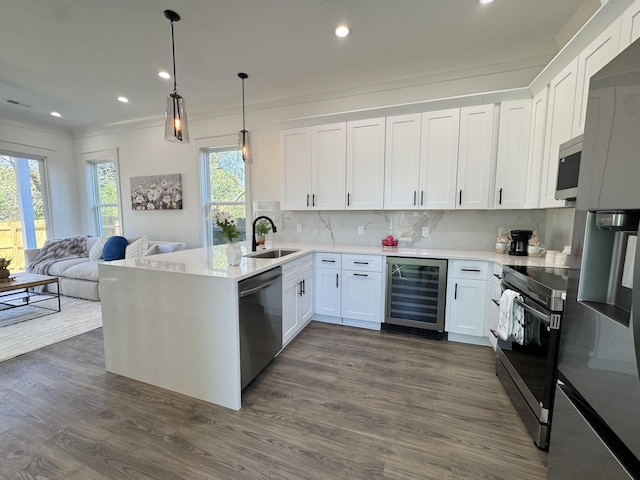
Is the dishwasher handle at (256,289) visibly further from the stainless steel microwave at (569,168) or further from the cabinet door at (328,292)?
the stainless steel microwave at (569,168)

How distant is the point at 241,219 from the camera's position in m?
4.68

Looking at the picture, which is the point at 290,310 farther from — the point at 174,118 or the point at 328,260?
the point at 174,118

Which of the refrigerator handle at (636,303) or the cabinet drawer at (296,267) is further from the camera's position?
the cabinet drawer at (296,267)

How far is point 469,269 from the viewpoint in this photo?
2.79m

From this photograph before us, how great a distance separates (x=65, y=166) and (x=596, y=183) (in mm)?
8024

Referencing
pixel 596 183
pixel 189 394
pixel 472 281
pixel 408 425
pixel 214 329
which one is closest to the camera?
pixel 596 183

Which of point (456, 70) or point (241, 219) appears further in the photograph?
point (241, 219)

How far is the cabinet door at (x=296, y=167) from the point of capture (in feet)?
12.0

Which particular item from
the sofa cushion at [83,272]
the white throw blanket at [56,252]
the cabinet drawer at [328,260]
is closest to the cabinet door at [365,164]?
the cabinet drawer at [328,260]

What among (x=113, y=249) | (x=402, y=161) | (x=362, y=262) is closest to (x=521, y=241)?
(x=402, y=161)

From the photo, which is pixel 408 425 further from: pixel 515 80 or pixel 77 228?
pixel 77 228

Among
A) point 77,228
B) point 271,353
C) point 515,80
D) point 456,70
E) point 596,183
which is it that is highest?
point 456,70

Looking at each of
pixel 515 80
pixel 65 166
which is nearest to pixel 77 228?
pixel 65 166

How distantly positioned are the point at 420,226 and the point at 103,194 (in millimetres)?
6489
